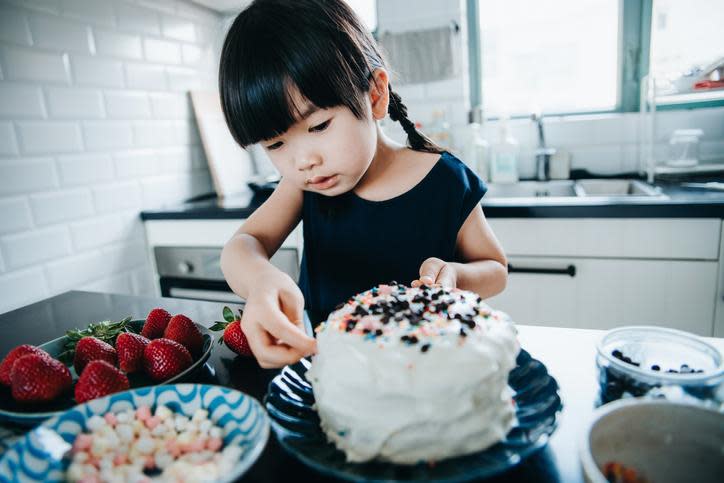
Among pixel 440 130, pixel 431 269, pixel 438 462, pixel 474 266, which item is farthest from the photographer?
pixel 440 130

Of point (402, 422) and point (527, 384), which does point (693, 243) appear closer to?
point (527, 384)

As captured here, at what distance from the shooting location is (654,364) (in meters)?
0.55

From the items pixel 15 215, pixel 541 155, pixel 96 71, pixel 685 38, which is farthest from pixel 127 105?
pixel 685 38

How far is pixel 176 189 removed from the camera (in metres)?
2.04

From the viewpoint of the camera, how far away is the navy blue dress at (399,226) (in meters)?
1.07

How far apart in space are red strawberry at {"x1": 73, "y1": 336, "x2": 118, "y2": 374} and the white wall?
5.70ft

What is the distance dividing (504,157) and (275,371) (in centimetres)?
158

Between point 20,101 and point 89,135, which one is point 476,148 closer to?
point 89,135

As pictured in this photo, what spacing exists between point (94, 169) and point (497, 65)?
5.72 ft

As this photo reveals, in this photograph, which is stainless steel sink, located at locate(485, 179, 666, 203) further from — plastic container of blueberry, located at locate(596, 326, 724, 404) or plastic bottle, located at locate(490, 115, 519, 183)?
plastic container of blueberry, located at locate(596, 326, 724, 404)

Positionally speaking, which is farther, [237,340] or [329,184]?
[329,184]

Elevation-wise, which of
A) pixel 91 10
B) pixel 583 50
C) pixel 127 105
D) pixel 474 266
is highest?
pixel 91 10

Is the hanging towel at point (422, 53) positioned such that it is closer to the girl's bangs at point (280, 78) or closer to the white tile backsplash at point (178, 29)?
the white tile backsplash at point (178, 29)

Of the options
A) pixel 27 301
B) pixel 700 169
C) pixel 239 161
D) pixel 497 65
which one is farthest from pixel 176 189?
pixel 700 169
